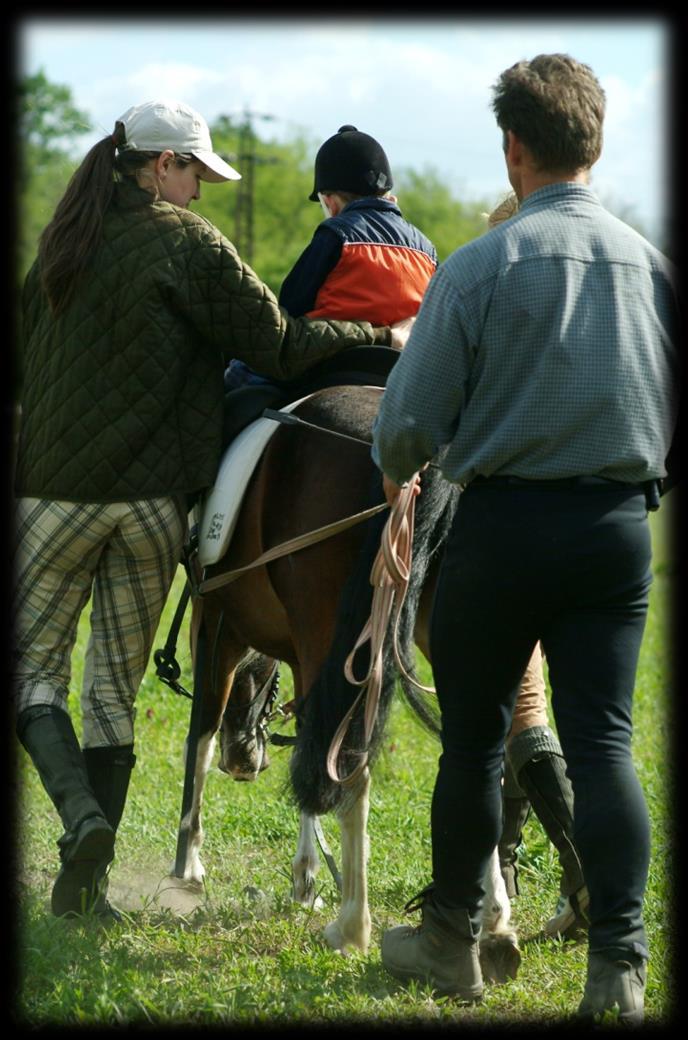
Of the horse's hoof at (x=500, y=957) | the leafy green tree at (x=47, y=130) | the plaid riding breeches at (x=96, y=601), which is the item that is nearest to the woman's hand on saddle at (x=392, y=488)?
the plaid riding breeches at (x=96, y=601)

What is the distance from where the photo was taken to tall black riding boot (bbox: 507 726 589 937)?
158 inches

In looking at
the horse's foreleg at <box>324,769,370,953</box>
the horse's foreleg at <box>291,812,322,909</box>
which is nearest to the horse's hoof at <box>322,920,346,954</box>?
the horse's foreleg at <box>324,769,370,953</box>

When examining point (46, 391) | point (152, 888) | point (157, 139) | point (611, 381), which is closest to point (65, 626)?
point (46, 391)

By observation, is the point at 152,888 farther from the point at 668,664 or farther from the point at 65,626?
the point at 668,664

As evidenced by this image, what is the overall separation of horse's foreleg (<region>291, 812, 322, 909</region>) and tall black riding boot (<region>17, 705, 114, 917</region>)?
786mm

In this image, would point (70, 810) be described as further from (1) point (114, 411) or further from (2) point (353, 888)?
(1) point (114, 411)

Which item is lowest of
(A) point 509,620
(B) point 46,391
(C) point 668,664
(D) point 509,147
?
(C) point 668,664

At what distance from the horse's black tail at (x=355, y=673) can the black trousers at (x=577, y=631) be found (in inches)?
21.4

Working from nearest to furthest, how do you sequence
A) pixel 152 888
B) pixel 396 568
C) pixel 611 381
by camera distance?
pixel 611 381 → pixel 396 568 → pixel 152 888

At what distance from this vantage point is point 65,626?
14.0 feet

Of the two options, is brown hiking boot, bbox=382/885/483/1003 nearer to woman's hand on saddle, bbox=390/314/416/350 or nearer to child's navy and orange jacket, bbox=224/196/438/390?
woman's hand on saddle, bbox=390/314/416/350

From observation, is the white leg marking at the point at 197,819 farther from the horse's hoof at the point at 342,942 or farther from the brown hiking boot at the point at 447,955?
the brown hiking boot at the point at 447,955

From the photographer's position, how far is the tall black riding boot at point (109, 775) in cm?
429

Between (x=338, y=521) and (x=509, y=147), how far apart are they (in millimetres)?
1251
